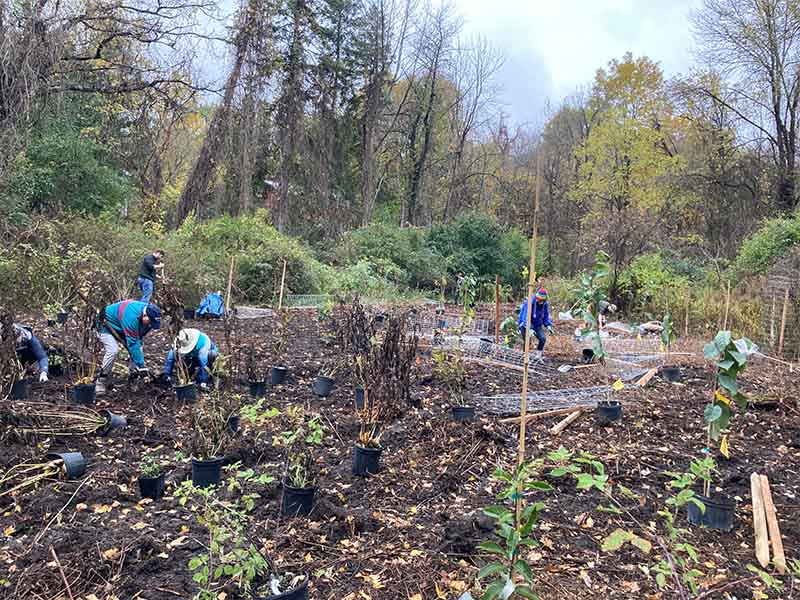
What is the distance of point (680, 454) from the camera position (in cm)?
448

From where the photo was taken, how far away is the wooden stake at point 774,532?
2945 mm

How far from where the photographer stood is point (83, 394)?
525cm

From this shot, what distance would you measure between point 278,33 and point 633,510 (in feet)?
72.0

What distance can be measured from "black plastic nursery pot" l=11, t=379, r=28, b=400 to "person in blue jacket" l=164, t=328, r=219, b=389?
1.23 m

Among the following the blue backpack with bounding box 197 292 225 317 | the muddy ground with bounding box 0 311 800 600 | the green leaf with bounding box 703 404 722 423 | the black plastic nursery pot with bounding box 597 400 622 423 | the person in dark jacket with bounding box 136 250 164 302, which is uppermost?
the person in dark jacket with bounding box 136 250 164 302

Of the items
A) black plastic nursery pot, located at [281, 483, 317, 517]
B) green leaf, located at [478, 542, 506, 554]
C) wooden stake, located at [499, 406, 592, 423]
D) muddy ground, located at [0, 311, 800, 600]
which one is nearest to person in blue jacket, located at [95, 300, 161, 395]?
muddy ground, located at [0, 311, 800, 600]

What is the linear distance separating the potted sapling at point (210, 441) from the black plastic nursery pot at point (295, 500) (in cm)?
59

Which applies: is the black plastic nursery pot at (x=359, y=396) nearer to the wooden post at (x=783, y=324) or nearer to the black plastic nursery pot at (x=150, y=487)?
the black plastic nursery pot at (x=150, y=487)

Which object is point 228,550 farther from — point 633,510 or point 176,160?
Result: point 176,160

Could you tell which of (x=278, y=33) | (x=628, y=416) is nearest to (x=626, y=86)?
(x=278, y=33)

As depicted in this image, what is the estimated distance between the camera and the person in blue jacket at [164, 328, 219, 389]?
225 inches

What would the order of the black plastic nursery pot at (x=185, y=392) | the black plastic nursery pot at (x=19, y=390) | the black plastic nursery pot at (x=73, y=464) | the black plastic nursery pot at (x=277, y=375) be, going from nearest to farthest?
the black plastic nursery pot at (x=73, y=464) → the black plastic nursery pot at (x=19, y=390) → the black plastic nursery pot at (x=185, y=392) → the black plastic nursery pot at (x=277, y=375)

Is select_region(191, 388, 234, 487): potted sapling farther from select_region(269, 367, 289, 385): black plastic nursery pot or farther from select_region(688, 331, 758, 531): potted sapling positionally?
select_region(688, 331, 758, 531): potted sapling

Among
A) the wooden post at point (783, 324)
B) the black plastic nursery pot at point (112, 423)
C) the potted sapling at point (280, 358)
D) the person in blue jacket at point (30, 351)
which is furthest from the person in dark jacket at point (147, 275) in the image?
the wooden post at point (783, 324)
